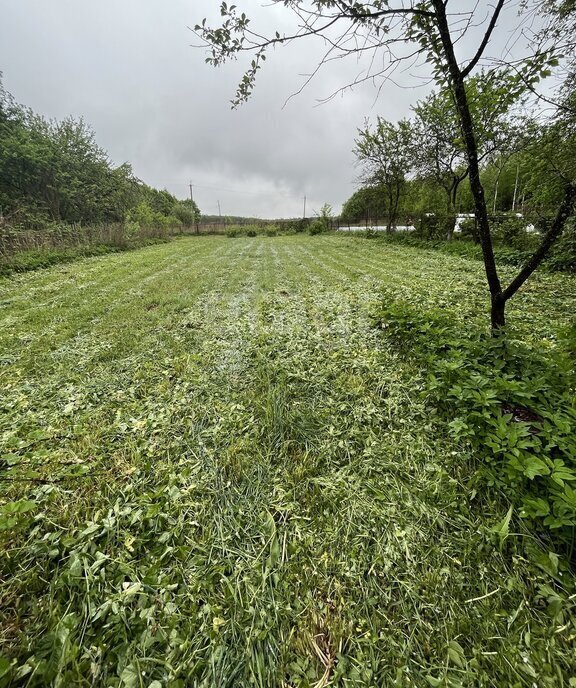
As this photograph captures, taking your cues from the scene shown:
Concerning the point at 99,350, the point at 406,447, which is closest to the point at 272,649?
the point at 406,447

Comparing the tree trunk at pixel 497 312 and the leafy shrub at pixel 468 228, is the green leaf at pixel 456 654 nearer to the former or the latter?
the tree trunk at pixel 497 312

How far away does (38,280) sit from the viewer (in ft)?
20.7

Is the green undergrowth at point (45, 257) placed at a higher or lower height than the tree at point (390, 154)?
lower

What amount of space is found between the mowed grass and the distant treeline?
15.0 m

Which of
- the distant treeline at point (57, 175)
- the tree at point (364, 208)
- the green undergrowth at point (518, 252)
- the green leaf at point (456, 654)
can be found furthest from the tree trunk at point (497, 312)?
the tree at point (364, 208)

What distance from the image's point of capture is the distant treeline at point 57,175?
1458 cm

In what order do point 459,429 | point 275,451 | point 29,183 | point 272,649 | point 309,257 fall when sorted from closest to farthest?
point 272,649, point 459,429, point 275,451, point 309,257, point 29,183

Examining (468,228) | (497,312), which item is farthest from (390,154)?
(497,312)

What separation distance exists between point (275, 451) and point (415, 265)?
7937 mm

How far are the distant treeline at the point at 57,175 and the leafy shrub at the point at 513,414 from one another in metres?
16.2

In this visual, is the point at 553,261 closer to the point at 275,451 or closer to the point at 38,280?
the point at 275,451

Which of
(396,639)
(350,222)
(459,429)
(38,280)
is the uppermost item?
(350,222)

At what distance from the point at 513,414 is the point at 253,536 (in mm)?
1737

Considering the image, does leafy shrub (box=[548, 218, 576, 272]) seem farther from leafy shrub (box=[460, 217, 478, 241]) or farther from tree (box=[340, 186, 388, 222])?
tree (box=[340, 186, 388, 222])
